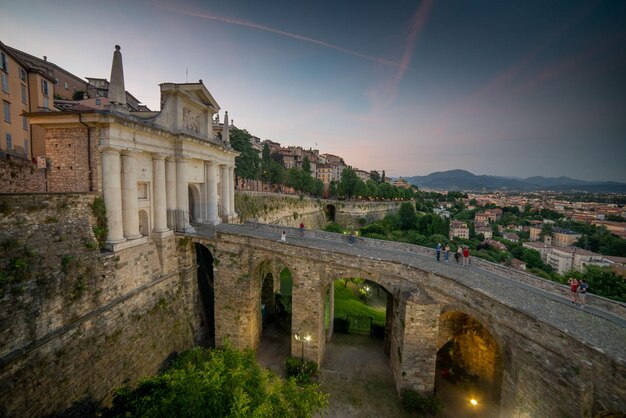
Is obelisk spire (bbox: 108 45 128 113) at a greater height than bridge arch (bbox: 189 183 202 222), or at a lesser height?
greater

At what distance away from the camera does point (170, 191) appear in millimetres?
18062

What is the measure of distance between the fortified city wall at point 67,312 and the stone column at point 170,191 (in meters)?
3.18

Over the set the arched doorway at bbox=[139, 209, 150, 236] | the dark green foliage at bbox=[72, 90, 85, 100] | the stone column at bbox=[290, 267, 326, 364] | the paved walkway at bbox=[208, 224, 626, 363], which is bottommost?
the stone column at bbox=[290, 267, 326, 364]

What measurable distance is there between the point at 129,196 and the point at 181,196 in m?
4.25

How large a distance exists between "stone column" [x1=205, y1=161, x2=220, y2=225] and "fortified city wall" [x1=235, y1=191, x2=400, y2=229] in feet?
24.0

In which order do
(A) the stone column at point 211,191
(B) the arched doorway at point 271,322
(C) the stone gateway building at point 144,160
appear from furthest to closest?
(A) the stone column at point 211,191 < (B) the arched doorway at point 271,322 < (C) the stone gateway building at point 144,160

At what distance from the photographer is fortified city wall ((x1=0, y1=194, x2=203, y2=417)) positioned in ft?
28.4

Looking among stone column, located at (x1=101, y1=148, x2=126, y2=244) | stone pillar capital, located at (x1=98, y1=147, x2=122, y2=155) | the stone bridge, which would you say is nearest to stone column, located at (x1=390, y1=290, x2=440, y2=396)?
the stone bridge

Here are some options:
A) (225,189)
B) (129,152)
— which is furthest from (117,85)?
(225,189)

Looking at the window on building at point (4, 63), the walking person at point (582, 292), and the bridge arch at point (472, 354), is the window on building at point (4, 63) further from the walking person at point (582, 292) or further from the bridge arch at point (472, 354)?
the walking person at point (582, 292)

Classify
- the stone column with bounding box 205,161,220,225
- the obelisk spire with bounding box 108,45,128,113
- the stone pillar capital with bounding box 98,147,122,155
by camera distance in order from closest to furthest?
the stone pillar capital with bounding box 98,147,122,155 < the obelisk spire with bounding box 108,45,128,113 < the stone column with bounding box 205,161,220,225

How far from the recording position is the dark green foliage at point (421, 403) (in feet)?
40.1

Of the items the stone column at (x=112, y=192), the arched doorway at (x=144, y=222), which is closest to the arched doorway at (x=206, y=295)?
the arched doorway at (x=144, y=222)

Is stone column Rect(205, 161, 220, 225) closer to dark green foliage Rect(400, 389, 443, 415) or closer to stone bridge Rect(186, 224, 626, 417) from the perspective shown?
stone bridge Rect(186, 224, 626, 417)
